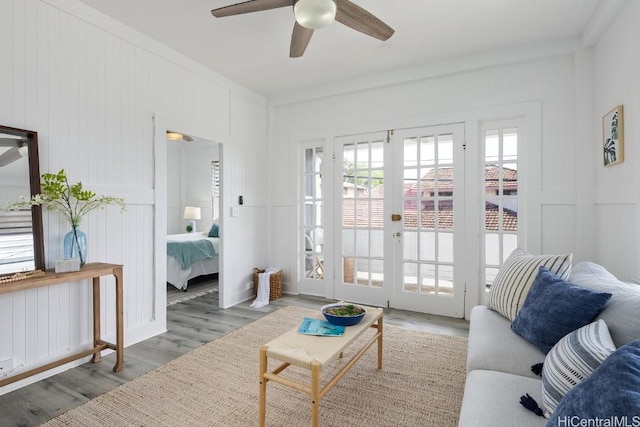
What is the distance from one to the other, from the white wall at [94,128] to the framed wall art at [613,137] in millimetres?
3661

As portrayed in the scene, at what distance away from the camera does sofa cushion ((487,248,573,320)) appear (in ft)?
6.29

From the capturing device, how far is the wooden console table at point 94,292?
6.28 feet

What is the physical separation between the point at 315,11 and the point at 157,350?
280 cm

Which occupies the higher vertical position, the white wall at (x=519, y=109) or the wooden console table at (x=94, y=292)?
the white wall at (x=519, y=109)

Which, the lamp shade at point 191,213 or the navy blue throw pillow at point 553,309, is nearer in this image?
the navy blue throw pillow at point 553,309

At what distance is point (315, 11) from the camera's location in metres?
1.89

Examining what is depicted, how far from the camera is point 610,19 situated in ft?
8.14

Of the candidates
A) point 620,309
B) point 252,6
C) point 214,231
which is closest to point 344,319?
point 620,309

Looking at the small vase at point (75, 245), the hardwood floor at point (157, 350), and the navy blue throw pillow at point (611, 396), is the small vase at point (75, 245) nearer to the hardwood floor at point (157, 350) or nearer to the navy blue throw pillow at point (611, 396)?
the hardwood floor at point (157, 350)

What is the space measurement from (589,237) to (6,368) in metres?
4.58

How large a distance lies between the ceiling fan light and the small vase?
2105 millimetres

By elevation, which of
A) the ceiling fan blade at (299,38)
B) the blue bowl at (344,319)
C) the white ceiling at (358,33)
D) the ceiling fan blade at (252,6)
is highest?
the white ceiling at (358,33)

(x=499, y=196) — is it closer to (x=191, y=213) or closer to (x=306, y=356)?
(x=306, y=356)

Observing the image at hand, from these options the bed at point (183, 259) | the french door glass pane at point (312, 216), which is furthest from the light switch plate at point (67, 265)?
the french door glass pane at point (312, 216)
